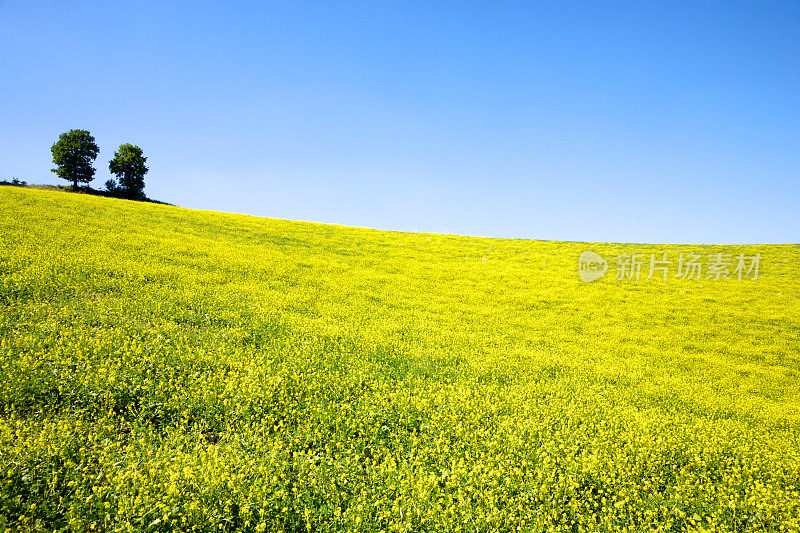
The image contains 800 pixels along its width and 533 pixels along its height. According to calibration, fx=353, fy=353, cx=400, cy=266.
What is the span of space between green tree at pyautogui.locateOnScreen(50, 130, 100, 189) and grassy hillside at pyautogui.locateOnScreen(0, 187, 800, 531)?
60719 millimetres

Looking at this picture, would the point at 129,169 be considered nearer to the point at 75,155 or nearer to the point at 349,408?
the point at 75,155

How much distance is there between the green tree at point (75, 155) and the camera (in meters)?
64.9

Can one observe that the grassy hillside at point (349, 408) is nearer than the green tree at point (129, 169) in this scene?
Yes

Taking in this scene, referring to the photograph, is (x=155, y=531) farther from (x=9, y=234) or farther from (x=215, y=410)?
(x=9, y=234)

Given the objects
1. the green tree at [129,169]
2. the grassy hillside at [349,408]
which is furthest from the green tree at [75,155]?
the grassy hillside at [349,408]

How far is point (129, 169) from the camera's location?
70.0 meters

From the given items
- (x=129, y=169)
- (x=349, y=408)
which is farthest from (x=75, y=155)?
(x=349, y=408)

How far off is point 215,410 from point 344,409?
3.08 meters

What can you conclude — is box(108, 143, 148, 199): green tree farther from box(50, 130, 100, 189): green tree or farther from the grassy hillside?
the grassy hillside

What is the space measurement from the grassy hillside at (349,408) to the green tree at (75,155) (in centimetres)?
6072

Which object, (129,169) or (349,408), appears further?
(129,169)

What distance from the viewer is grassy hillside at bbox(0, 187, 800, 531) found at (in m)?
6.18

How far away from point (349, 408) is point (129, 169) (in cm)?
8351

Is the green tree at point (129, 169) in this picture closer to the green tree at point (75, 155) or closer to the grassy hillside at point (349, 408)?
the green tree at point (75, 155)
